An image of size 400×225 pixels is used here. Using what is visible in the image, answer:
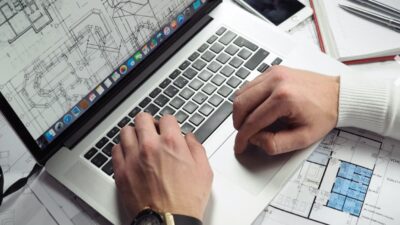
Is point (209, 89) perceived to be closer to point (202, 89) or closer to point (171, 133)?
point (202, 89)

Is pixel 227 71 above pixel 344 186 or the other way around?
above

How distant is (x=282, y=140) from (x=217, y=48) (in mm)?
220

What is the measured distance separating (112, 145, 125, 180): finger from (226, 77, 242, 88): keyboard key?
206mm

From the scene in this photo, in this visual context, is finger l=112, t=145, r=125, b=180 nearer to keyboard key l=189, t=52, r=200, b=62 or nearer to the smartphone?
keyboard key l=189, t=52, r=200, b=62

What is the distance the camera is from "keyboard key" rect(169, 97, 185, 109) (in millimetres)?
710

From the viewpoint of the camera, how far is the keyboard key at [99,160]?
26.4 inches

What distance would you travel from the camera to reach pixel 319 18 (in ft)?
2.78

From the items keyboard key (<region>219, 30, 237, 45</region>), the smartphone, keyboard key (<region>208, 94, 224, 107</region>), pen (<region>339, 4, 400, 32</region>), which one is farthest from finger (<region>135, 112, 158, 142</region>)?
pen (<region>339, 4, 400, 32</region>)

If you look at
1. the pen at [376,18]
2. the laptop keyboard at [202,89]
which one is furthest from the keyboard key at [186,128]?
the pen at [376,18]

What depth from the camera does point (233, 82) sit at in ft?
2.39

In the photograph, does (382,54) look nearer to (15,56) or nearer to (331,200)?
(331,200)

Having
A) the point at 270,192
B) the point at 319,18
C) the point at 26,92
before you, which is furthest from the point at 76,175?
the point at 319,18

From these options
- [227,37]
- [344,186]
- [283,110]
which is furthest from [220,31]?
[344,186]

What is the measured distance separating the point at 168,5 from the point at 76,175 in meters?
0.30
